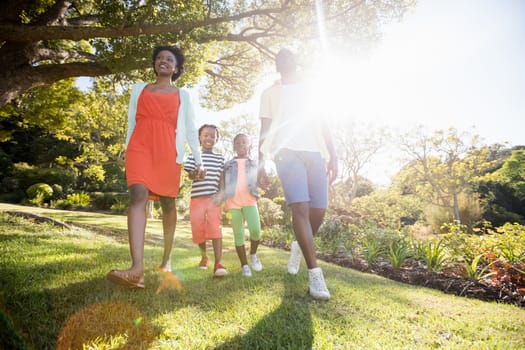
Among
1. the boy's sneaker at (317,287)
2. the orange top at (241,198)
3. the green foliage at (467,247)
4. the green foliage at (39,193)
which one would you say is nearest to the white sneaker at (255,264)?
the orange top at (241,198)

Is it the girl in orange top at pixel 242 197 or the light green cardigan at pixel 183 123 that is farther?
the girl in orange top at pixel 242 197

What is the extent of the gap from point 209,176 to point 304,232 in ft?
5.45

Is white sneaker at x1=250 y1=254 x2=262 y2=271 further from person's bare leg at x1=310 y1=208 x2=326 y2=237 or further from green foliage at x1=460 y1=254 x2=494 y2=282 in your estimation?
green foliage at x1=460 y1=254 x2=494 y2=282

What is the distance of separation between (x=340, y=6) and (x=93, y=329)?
7638 millimetres

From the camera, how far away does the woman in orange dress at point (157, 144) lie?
7.54 ft

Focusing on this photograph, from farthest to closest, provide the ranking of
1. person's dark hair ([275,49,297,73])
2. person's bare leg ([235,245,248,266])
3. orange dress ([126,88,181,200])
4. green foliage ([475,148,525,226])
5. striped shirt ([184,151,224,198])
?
green foliage ([475,148,525,226]), striped shirt ([184,151,224,198]), person's bare leg ([235,245,248,266]), person's dark hair ([275,49,297,73]), orange dress ([126,88,181,200])

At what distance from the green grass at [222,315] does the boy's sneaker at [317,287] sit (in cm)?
8

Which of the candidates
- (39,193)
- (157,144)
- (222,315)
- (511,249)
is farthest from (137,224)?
(39,193)

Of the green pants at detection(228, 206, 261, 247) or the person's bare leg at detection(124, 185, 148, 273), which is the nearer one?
the person's bare leg at detection(124, 185, 148, 273)

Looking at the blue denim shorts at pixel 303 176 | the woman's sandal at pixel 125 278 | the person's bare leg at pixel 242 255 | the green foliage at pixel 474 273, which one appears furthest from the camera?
the green foliage at pixel 474 273

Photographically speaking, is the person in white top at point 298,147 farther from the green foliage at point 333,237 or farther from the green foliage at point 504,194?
the green foliage at point 504,194

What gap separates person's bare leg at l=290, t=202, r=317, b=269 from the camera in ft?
7.74

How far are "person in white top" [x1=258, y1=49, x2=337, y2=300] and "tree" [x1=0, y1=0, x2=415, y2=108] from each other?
338 centimetres

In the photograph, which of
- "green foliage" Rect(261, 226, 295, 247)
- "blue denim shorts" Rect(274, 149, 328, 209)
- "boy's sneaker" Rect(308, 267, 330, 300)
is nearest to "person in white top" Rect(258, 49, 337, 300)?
"blue denim shorts" Rect(274, 149, 328, 209)
